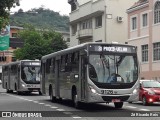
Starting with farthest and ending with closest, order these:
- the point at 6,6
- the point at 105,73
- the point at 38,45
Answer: the point at 38,45 < the point at 6,6 < the point at 105,73

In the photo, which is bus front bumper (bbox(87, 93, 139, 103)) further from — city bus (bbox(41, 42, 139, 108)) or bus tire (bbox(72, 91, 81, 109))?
bus tire (bbox(72, 91, 81, 109))

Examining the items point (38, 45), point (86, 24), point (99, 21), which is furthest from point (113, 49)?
point (38, 45)

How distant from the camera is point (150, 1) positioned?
49.0 m

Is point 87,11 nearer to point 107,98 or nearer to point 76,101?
point 76,101

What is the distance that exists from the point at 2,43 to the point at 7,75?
850cm

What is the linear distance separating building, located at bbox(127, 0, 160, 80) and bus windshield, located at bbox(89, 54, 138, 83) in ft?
90.5

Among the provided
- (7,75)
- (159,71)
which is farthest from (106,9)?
(7,75)

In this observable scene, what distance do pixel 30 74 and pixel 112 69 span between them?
1752cm

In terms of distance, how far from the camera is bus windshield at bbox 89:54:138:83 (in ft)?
64.3

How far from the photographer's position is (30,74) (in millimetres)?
36406

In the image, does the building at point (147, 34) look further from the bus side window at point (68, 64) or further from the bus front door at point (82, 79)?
the bus front door at point (82, 79)

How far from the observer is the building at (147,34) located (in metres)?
47.9

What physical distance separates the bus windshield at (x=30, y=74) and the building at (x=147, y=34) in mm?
15905

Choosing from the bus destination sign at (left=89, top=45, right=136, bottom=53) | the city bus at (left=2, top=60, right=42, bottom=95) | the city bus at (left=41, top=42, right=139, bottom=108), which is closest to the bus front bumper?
the city bus at (left=41, top=42, right=139, bottom=108)
